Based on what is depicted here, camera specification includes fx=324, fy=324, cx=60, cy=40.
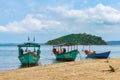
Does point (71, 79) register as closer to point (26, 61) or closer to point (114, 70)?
point (114, 70)

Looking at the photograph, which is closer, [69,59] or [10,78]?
[10,78]

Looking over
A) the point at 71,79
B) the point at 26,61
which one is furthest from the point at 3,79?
the point at 26,61

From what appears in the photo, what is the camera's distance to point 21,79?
19.0 m

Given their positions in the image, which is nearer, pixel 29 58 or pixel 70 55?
pixel 29 58

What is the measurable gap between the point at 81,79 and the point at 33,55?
82.2ft

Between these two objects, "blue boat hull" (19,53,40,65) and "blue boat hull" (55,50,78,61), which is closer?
"blue boat hull" (19,53,40,65)

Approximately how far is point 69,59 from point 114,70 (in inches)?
1167

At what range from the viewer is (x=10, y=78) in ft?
64.1

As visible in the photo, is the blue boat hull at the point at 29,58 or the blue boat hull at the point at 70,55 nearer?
the blue boat hull at the point at 29,58

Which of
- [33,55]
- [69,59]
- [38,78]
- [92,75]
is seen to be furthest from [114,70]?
A: [69,59]

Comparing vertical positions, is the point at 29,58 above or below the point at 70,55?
below

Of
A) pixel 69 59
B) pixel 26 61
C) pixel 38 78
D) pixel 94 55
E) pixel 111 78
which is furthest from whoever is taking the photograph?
pixel 94 55

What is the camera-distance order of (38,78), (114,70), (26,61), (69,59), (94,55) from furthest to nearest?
1. (94,55)
2. (69,59)
3. (26,61)
4. (114,70)
5. (38,78)

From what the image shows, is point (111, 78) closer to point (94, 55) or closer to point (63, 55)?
point (63, 55)
